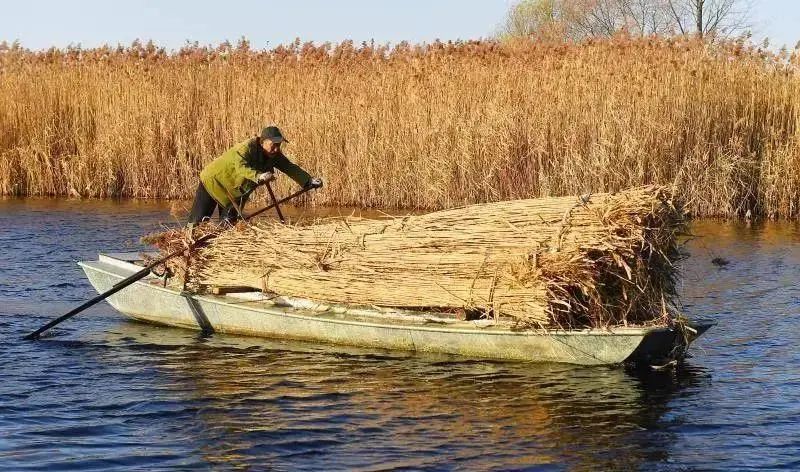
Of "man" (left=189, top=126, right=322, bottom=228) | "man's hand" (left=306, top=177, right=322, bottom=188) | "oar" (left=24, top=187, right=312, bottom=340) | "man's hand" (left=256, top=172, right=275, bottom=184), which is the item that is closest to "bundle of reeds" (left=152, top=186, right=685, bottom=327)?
"man's hand" (left=256, top=172, right=275, bottom=184)

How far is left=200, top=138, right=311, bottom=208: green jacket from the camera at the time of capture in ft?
34.1

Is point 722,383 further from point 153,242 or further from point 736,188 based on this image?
point 736,188

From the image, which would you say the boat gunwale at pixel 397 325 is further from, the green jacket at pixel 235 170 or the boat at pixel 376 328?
the green jacket at pixel 235 170

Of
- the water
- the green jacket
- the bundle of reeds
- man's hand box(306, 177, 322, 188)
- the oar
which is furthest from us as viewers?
the green jacket

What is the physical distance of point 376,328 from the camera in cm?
893

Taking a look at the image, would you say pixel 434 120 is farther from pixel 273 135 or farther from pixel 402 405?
pixel 402 405

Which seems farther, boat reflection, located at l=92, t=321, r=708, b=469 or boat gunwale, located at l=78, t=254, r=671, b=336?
boat gunwale, located at l=78, t=254, r=671, b=336

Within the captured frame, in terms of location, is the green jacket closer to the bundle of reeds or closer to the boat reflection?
the bundle of reeds

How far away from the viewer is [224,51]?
19875mm

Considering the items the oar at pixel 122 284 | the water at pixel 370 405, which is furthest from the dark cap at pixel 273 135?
the water at pixel 370 405

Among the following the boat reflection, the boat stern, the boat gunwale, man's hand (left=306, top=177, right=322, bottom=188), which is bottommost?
the boat reflection

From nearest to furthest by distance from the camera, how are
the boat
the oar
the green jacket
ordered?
1. the boat
2. the oar
3. the green jacket

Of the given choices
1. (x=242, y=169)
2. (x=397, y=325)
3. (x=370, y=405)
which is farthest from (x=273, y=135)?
(x=370, y=405)

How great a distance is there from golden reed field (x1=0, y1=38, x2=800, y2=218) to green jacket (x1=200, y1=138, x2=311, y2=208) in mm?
5340
